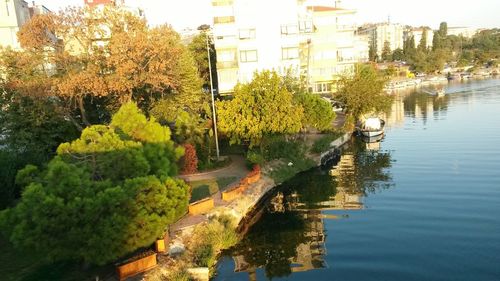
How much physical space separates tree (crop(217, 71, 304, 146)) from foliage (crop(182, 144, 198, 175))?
3509 millimetres

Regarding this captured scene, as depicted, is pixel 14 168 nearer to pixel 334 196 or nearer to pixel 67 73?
pixel 67 73

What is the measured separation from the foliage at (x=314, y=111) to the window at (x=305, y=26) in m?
16.8

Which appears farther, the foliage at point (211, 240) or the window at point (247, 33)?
the window at point (247, 33)

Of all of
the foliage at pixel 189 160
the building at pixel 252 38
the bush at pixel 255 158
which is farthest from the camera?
the building at pixel 252 38

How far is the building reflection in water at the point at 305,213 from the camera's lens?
863 inches

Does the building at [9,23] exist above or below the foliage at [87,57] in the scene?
above

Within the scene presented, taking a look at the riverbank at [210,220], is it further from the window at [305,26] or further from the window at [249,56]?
the window at [305,26]

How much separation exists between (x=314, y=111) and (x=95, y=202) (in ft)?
105

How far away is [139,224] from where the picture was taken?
16438 millimetres

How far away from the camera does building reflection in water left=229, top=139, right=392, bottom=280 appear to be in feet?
71.9

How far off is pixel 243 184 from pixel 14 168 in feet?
48.1

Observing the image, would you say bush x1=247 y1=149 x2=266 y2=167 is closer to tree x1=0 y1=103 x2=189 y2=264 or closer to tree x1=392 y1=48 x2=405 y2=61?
tree x1=0 y1=103 x2=189 y2=264

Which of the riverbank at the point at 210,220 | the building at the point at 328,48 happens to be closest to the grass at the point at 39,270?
the riverbank at the point at 210,220

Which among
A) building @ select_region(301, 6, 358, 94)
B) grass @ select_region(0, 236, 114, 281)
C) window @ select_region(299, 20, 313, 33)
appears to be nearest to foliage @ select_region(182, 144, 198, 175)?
grass @ select_region(0, 236, 114, 281)
